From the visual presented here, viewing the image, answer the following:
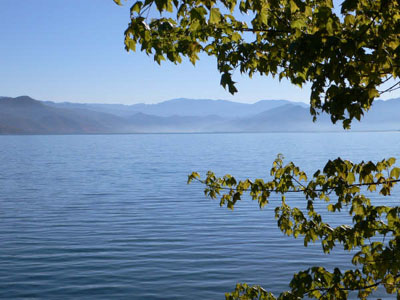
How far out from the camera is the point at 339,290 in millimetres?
5902

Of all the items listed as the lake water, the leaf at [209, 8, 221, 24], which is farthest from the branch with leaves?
the lake water

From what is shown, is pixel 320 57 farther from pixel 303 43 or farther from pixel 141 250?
pixel 141 250

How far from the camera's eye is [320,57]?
4.71 metres

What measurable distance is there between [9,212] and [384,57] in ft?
90.1

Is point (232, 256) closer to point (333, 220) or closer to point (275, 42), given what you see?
point (333, 220)

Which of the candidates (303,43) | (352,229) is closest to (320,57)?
(303,43)

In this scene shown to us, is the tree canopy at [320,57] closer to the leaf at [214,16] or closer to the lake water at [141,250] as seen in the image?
the leaf at [214,16]

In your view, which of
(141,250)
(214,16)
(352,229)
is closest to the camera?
(214,16)

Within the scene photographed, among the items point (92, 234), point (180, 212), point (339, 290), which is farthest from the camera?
point (180, 212)

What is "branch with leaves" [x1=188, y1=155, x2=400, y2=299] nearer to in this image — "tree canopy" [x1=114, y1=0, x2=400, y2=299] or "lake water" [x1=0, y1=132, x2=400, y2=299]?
"tree canopy" [x1=114, y1=0, x2=400, y2=299]

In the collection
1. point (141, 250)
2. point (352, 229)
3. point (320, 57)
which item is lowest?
point (141, 250)

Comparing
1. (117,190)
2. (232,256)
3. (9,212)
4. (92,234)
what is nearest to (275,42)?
(232,256)

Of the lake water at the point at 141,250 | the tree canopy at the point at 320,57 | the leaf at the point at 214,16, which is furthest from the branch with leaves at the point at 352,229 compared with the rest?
the lake water at the point at 141,250

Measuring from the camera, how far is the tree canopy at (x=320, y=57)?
4633 mm
